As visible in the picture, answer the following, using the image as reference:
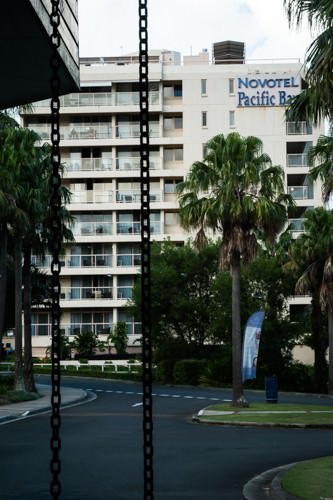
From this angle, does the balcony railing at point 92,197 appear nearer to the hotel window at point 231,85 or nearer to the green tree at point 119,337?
the green tree at point 119,337

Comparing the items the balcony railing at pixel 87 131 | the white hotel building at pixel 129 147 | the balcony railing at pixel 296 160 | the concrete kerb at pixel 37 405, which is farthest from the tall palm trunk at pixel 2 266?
the balcony railing at pixel 296 160

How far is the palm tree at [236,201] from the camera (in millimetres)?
34906

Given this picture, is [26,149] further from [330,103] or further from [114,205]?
[114,205]

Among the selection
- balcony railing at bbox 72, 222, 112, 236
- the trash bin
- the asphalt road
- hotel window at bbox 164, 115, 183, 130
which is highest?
hotel window at bbox 164, 115, 183, 130

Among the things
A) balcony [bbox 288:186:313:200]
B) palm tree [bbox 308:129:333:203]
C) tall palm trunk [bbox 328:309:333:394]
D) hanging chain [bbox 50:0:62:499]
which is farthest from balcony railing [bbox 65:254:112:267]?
hanging chain [bbox 50:0:62:499]

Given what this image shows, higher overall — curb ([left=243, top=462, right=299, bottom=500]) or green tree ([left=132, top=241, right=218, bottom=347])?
green tree ([left=132, top=241, right=218, bottom=347])

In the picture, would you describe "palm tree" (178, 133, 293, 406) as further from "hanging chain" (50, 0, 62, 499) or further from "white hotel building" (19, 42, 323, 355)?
"white hotel building" (19, 42, 323, 355)

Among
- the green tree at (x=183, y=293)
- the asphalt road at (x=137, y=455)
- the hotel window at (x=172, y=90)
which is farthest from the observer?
the hotel window at (x=172, y=90)

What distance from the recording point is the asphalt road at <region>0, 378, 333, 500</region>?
45.0 feet

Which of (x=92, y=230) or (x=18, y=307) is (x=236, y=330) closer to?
(x=18, y=307)

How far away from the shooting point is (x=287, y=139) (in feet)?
272

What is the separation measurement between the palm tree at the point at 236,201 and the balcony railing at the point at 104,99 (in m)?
48.3

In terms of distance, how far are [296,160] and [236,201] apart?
4872 cm

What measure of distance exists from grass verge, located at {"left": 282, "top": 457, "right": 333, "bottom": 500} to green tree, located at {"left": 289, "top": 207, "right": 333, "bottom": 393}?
3172 cm
